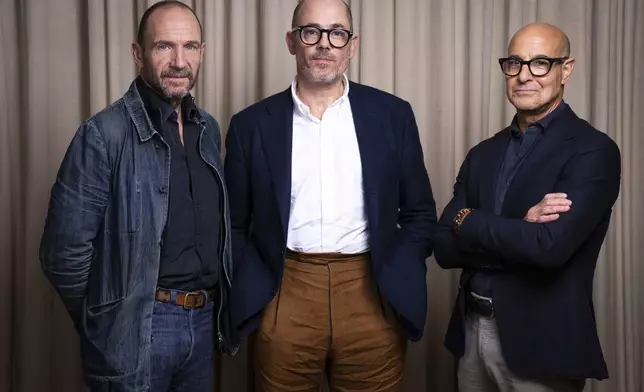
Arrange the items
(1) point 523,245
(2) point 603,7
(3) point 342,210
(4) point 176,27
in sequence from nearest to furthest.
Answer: (1) point 523,245, (4) point 176,27, (3) point 342,210, (2) point 603,7

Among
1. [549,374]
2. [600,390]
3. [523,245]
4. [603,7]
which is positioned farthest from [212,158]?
[600,390]

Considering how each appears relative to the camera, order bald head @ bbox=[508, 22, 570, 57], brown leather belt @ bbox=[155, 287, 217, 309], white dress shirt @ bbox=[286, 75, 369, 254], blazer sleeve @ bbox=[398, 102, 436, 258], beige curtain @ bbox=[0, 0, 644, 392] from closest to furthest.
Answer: brown leather belt @ bbox=[155, 287, 217, 309], bald head @ bbox=[508, 22, 570, 57], white dress shirt @ bbox=[286, 75, 369, 254], blazer sleeve @ bbox=[398, 102, 436, 258], beige curtain @ bbox=[0, 0, 644, 392]

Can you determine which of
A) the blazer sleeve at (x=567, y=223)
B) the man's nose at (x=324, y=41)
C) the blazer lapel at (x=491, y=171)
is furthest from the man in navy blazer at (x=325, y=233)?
the blazer sleeve at (x=567, y=223)

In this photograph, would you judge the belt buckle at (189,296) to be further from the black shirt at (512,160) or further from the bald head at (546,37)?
the bald head at (546,37)

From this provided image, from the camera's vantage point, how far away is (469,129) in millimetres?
2949

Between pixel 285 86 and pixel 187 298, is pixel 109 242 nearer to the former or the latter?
pixel 187 298

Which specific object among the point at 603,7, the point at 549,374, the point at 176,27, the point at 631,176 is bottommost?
the point at 549,374

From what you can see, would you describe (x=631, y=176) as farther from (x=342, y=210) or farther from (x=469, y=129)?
(x=342, y=210)

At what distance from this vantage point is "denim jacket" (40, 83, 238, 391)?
181 centimetres

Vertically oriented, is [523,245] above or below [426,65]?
below

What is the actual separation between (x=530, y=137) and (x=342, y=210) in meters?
0.60

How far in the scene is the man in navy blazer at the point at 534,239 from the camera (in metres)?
1.84

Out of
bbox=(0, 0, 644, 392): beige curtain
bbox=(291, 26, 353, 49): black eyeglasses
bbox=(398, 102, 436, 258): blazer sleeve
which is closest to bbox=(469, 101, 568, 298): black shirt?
bbox=(398, 102, 436, 258): blazer sleeve

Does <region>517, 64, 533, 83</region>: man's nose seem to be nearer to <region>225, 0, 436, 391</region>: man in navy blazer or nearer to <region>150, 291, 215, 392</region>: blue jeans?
<region>225, 0, 436, 391</region>: man in navy blazer
